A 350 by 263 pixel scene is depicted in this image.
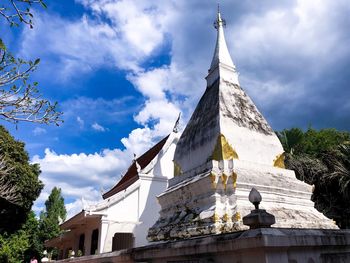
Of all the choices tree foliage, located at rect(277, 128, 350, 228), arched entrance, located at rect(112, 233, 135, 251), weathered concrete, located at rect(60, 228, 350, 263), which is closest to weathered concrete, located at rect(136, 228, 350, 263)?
weathered concrete, located at rect(60, 228, 350, 263)

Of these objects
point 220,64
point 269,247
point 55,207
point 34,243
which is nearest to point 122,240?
point 220,64

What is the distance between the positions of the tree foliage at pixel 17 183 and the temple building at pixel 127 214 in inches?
89.3

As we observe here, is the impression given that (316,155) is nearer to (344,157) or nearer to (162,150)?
(344,157)

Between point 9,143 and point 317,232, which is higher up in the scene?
point 9,143

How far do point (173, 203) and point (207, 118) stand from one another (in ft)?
7.83

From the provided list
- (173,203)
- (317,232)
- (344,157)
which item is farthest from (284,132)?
(317,232)

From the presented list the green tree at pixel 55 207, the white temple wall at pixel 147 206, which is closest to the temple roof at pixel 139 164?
the white temple wall at pixel 147 206

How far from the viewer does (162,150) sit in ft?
53.7

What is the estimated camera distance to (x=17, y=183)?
15.0 m

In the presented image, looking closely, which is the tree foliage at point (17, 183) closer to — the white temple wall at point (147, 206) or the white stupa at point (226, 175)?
the white temple wall at point (147, 206)

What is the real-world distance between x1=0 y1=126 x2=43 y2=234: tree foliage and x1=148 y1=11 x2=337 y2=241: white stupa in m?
9.00

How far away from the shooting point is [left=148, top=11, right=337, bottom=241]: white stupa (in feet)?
22.0

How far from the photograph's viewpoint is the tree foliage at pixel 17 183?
14.7 meters

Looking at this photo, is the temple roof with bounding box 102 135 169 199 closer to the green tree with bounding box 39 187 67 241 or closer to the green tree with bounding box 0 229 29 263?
the green tree with bounding box 0 229 29 263
